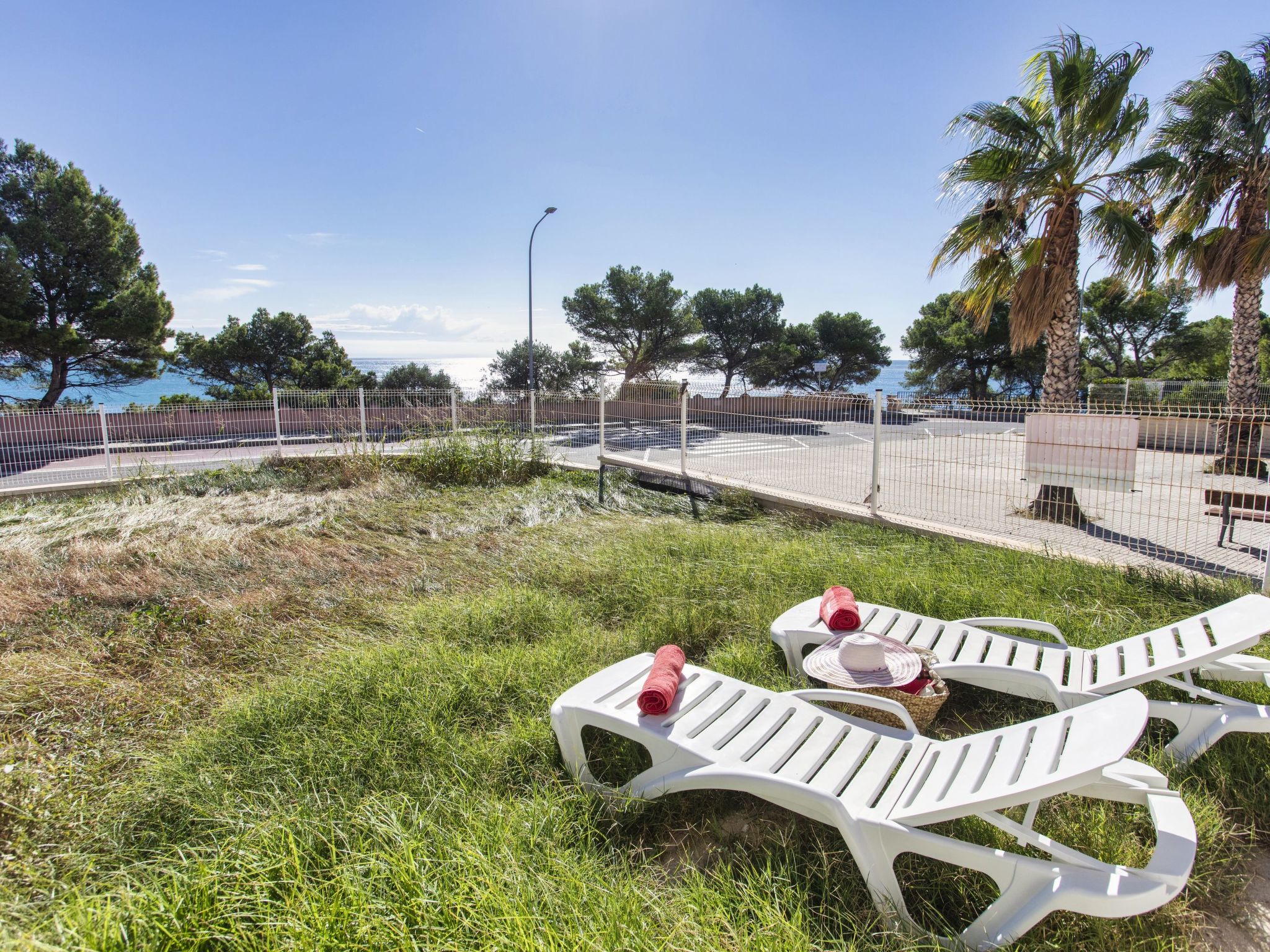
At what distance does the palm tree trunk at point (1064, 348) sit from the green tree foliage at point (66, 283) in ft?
87.6

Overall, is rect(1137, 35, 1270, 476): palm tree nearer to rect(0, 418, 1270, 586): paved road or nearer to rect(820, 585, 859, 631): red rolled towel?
rect(0, 418, 1270, 586): paved road

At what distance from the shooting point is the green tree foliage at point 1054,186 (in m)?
6.56

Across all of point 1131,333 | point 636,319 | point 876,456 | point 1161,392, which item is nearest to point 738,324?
point 636,319

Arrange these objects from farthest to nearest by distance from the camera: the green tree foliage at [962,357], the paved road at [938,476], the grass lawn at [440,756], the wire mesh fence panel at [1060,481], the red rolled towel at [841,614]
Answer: the green tree foliage at [962,357] < the paved road at [938,476] < the wire mesh fence panel at [1060,481] < the red rolled towel at [841,614] < the grass lawn at [440,756]

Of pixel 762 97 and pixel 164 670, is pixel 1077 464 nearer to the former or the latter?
pixel 164 670

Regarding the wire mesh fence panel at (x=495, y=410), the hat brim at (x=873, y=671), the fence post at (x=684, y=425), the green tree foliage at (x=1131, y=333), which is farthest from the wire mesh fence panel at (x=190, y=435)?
the green tree foliage at (x=1131, y=333)

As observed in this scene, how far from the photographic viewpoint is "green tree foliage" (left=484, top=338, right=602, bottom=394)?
27.3m

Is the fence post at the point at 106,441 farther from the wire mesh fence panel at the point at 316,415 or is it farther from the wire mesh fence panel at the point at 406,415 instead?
the wire mesh fence panel at the point at 406,415

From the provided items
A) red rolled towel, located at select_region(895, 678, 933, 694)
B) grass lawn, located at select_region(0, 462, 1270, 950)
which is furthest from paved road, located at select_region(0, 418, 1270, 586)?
red rolled towel, located at select_region(895, 678, 933, 694)

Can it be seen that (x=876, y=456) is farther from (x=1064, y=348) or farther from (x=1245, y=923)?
(x=1245, y=923)

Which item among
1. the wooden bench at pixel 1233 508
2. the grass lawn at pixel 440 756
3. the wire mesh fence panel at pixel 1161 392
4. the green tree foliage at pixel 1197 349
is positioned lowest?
the grass lawn at pixel 440 756

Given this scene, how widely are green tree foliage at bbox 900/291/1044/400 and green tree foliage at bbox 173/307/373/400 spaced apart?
1086 inches

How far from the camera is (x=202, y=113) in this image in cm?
1192

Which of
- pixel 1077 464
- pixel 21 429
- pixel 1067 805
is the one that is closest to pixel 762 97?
pixel 1077 464
